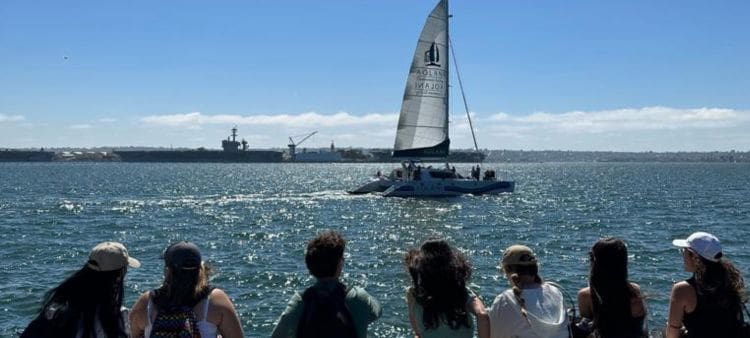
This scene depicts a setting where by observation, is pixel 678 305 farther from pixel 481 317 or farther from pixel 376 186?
pixel 376 186

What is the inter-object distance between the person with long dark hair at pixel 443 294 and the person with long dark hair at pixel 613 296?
0.83 m

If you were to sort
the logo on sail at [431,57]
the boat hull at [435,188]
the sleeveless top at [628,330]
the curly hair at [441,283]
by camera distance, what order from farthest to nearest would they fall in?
the logo on sail at [431,57] → the boat hull at [435,188] → the sleeveless top at [628,330] → the curly hair at [441,283]

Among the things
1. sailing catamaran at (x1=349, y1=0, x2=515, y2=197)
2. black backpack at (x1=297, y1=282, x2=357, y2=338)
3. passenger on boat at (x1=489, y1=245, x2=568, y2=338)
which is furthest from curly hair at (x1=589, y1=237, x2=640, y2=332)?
sailing catamaran at (x1=349, y1=0, x2=515, y2=197)

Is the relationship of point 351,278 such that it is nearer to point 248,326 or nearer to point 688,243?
point 248,326

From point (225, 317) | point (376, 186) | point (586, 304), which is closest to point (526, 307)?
point (586, 304)

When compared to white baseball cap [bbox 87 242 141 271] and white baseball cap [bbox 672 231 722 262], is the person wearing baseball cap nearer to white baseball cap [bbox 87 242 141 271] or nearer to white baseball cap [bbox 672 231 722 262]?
white baseball cap [bbox 672 231 722 262]

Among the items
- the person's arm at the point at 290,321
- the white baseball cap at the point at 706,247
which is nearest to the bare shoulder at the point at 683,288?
the white baseball cap at the point at 706,247

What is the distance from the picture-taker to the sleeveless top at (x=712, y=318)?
5.09 meters

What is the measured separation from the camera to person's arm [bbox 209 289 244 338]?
4.54 meters

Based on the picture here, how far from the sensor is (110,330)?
4.55m

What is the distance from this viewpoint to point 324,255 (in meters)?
4.66

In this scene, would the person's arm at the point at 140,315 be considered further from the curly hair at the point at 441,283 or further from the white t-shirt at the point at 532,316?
the white t-shirt at the point at 532,316

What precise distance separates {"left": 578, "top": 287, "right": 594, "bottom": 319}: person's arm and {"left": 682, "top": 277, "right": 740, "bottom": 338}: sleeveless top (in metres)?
0.70

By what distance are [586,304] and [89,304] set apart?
3.27 metres
